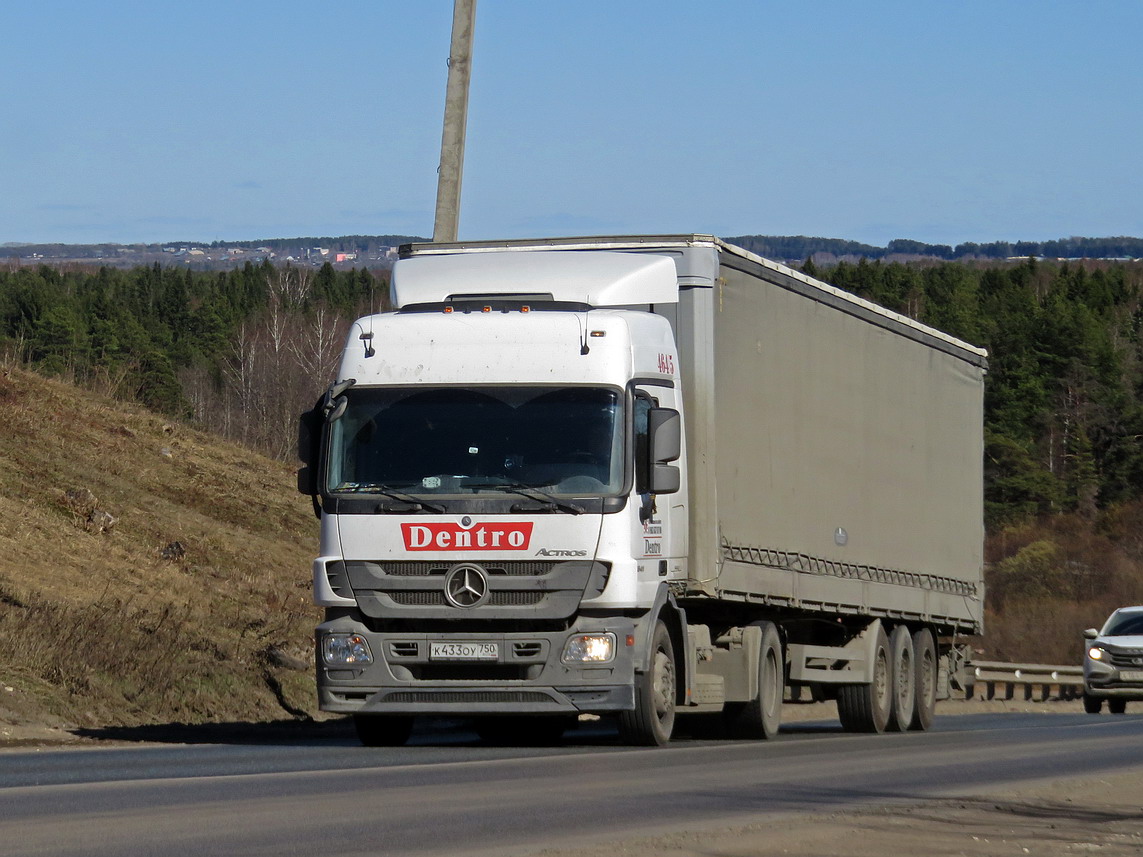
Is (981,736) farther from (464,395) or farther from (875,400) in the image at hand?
(464,395)

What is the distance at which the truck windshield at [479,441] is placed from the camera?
47.2 feet

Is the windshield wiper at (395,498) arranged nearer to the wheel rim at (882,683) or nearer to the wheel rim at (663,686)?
Result: the wheel rim at (663,686)

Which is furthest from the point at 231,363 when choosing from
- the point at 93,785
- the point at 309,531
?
the point at 93,785

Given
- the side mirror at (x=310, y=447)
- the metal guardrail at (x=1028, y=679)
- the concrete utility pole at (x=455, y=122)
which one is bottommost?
the metal guardrail at (x=1028, y=679)

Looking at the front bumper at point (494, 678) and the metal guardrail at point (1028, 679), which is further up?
the metal guardrail at point (1028, 679)

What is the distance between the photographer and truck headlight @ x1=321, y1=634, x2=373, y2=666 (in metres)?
14.4

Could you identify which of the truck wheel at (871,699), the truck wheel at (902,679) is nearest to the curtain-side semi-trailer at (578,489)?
the truck wheel at (871,699)

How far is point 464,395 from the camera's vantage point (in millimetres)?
14664

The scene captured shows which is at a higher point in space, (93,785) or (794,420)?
(794,420)

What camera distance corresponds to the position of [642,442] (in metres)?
14.5

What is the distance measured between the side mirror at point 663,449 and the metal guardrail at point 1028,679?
2000 cm

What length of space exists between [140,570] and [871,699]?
11.1 m

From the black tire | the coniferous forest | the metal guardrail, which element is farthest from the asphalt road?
the coniferous forest

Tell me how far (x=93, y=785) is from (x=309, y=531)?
22.4 meters
